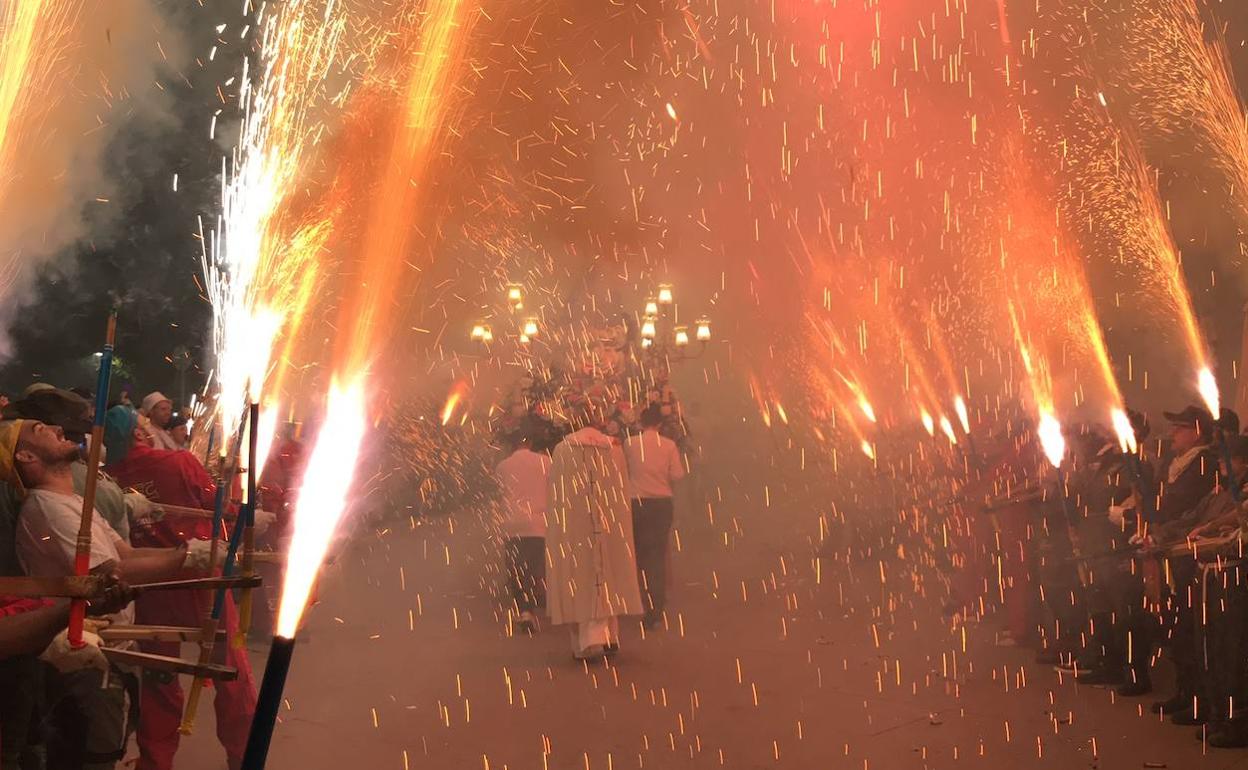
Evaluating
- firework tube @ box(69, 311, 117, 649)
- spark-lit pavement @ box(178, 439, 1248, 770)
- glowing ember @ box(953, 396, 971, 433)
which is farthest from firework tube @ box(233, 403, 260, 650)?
glowing ember @ box(953, 396, 971, 433)

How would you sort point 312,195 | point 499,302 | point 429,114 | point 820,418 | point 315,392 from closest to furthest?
point 429,114 < point 312,195 < point 315,392 < point 499,302 < point 820,418

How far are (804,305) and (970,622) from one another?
1460 cm

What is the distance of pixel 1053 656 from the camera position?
25.6 feet

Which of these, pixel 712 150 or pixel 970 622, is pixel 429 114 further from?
pixel 712 150

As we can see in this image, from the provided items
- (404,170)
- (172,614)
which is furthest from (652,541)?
(172,614)

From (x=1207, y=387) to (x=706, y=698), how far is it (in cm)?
807

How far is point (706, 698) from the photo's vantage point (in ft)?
22.2

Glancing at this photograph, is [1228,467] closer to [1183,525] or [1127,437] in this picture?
[1183,525]

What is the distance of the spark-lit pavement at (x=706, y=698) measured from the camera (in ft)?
18.2

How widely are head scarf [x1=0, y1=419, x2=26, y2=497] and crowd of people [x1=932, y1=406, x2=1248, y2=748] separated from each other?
467 centimetres

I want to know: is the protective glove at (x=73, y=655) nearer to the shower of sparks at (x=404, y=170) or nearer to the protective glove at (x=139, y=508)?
the protective glove at (x=139, y=508)

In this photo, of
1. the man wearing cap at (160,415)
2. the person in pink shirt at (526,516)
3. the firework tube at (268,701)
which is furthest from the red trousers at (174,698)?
the person in pink shirt at (526,516)

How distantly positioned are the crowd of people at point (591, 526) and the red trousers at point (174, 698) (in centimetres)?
323

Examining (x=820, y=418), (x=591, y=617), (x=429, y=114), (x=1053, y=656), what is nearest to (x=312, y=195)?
(x=429, y=114)
